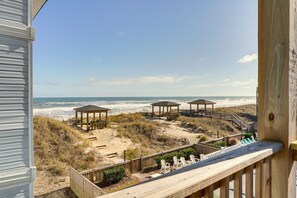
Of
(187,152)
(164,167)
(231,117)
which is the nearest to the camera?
(164,167)

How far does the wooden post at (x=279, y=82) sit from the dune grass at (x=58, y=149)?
762 cm

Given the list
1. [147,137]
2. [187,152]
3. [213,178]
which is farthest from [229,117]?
[213,178]

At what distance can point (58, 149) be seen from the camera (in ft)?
29.9

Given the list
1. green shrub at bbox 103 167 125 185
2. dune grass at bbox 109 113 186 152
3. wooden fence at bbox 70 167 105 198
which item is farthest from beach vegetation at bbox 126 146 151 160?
wooden fence at bbox 70 167 105 198

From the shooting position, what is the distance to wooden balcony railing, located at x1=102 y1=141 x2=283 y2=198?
0.54m

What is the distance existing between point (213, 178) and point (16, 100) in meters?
2.69

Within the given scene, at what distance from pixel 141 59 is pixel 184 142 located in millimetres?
27736

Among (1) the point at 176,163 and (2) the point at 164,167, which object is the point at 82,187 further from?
(1) the point at 176,163

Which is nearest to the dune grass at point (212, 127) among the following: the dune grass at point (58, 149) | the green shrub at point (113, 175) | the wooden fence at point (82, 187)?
the dune grass at point (58, 149)

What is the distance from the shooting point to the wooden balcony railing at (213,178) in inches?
21.1

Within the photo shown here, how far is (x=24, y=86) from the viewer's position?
8.52ft

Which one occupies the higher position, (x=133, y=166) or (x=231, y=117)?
(x=231, y=117)

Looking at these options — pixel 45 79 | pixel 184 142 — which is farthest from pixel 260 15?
pixel 45 79

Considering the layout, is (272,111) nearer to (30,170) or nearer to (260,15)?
(260,15)
